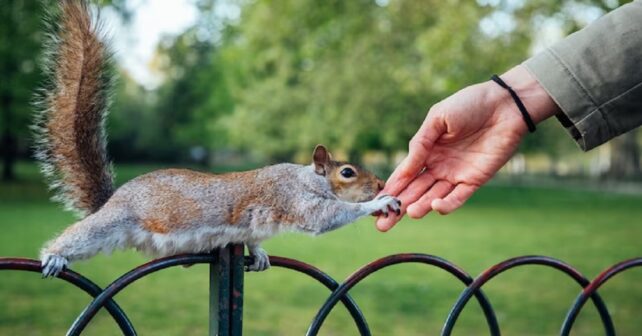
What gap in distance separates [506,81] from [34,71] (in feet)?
36.9

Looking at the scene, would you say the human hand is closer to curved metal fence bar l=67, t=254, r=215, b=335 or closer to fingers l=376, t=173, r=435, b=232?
fingers l=376, t=173, r=435, b=232

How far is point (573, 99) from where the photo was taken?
0.96 m

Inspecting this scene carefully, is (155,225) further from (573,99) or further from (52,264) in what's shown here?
(573,99)

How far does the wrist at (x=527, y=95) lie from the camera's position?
3.32ft

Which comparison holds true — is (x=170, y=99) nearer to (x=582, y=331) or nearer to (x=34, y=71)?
(x=34, y=71)

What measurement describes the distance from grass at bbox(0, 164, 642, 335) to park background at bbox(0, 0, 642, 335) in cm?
2

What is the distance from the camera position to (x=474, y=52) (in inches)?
328

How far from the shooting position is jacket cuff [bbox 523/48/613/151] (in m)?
0.95

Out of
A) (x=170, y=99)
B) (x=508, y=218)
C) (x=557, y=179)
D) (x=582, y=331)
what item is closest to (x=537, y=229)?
(x=508, y=218)

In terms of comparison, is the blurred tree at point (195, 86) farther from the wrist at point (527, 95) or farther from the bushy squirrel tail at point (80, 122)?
the wrist at point (527, 95)

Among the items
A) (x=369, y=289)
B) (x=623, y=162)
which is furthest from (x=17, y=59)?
(x=623, y=162)

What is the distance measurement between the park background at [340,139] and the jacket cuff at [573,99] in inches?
26.3

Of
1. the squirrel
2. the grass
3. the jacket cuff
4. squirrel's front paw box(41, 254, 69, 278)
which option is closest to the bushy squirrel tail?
the squirrel

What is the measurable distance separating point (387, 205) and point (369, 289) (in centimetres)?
356
